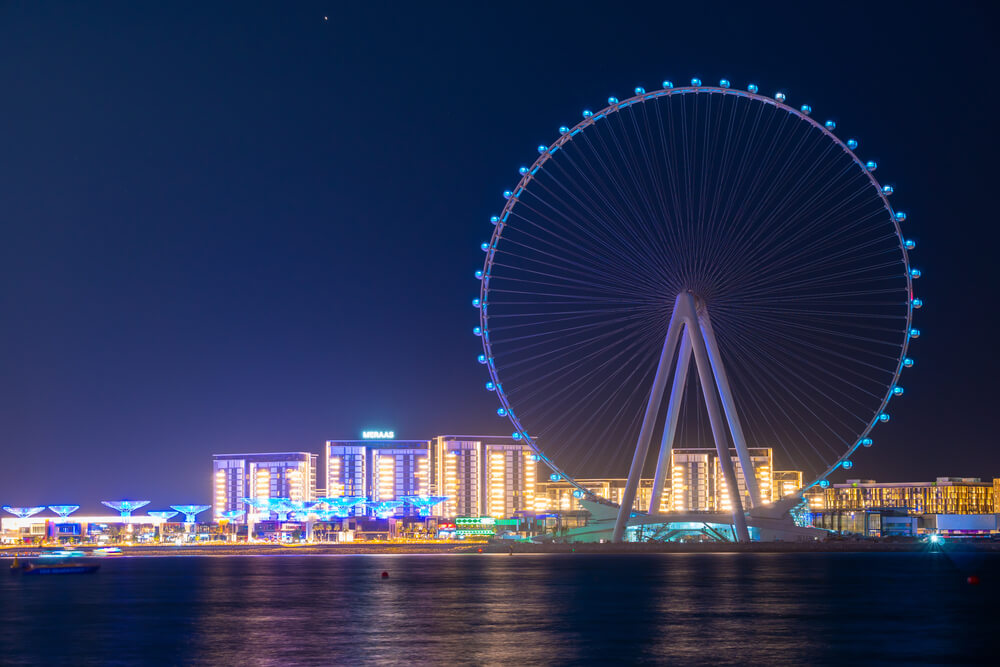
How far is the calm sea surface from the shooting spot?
123ft

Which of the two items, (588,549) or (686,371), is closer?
(686,371)

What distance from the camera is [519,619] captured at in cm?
4747

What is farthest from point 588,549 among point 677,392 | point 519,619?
point 519,619

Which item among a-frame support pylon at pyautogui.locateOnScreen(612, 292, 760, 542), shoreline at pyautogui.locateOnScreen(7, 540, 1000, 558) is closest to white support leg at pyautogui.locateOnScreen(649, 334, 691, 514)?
a-frame support pylon at pyautogui.locateOnScreen(612, 292, 760, 542)

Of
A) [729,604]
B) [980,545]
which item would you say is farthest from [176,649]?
[980,545]

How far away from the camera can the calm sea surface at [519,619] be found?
37375 mm

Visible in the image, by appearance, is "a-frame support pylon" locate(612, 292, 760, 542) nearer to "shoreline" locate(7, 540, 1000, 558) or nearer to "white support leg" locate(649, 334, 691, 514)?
"white support leg" locate(649, 334, 691, 514)

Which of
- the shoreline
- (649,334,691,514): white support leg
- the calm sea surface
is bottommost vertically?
the shoreline

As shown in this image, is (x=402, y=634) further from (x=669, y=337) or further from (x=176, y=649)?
(x=669, y=337)

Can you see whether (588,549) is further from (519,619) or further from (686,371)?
(519,619)

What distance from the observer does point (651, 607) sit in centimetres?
5297

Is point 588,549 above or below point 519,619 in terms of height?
below

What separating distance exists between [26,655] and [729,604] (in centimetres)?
2851

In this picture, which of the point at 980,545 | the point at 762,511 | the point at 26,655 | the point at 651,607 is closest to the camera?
the point at 26,655
